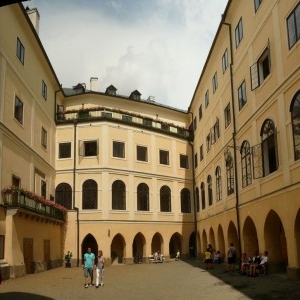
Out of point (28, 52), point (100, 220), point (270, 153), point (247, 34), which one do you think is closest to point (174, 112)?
point (100, 220)

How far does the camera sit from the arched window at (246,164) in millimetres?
23188

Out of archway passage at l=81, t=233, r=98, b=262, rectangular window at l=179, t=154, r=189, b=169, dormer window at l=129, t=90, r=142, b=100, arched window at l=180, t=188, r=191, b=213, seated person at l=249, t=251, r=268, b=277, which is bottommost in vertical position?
seated person at l=249, t=251, r=268, b=277

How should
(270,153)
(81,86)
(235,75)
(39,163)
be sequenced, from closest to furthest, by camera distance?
(270,153) < (235,75) < (39,163) < (81,86)

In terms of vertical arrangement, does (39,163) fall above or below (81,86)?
below

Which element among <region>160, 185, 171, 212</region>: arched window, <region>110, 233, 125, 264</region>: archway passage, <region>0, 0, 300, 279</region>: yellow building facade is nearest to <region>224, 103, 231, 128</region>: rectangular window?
<region>0, 0, 300, 279</region>: yellow building facade

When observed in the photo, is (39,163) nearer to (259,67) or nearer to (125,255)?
(125,255)

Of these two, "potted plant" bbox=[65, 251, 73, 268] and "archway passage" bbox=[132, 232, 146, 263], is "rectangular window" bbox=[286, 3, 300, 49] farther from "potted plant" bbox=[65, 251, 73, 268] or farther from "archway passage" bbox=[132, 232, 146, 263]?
"archway passage" bbox=[132, 232, 146, 263]

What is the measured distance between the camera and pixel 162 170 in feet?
132

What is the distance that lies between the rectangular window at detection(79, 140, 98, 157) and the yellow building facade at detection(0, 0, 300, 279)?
0.30ft

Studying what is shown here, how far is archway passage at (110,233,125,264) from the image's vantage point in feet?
122

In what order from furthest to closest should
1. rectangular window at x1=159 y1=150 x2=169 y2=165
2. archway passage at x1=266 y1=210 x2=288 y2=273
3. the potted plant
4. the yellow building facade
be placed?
rectangular window at x1=159 y1=150 x2=169 y2=165
the potted plant
archway passage at x1=266 y1=210 x2=288 y2=273
the yellow building facade

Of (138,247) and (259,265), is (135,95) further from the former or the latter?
(259,265)

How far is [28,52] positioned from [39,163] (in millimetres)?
7861

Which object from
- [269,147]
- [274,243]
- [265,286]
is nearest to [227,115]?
[269,147]
